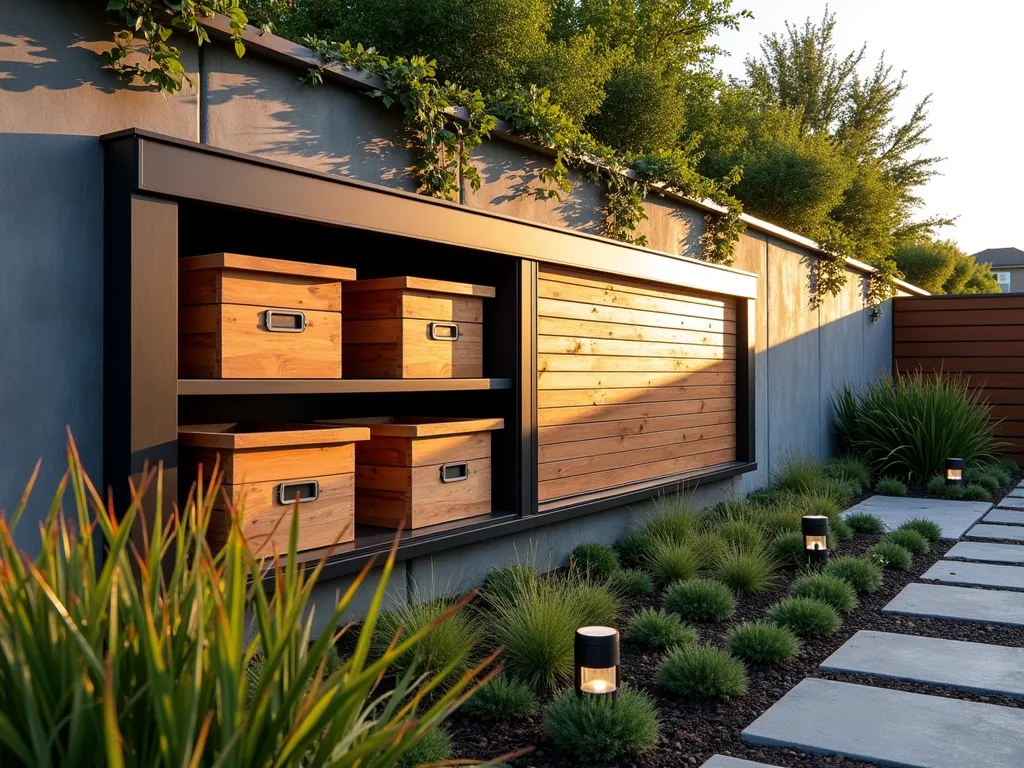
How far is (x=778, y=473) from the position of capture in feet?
24.6

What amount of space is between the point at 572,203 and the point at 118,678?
13.4 feet

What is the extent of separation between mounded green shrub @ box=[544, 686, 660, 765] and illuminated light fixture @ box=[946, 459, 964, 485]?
616 cm

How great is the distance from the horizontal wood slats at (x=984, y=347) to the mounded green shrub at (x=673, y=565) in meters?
6.84

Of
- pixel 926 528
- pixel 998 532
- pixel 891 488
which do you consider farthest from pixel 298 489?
pixel 891 488

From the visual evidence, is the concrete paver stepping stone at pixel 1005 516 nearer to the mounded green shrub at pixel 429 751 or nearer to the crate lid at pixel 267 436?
the crate lid at pixel 267 436

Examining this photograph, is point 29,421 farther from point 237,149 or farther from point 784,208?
point 784,208

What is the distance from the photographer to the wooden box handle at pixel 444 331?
3.75 m

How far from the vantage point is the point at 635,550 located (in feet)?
16.0

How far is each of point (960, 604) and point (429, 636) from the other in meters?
2.64

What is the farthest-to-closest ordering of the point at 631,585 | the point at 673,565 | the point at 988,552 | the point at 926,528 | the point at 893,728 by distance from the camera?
the point at 926,528, the point at 988,552, the point at 673,565, the point at 631,585, the point at 893,728

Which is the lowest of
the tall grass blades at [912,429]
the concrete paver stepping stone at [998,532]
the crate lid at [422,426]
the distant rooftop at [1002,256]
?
the concrete paver stepping stone at [998,532]

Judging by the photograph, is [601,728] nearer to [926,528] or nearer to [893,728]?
[893,728]

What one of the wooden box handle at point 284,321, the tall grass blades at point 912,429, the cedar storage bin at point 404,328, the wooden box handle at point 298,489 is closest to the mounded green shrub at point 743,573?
the cedar storage bin at point 404,328

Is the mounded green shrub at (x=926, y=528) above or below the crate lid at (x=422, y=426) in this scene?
below
